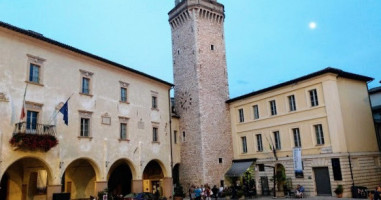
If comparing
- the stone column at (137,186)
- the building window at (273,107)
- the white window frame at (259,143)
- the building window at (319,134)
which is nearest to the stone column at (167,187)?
the stone column at (137,186)

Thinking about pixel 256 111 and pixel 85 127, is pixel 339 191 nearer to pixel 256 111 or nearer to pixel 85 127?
pixel 256 111

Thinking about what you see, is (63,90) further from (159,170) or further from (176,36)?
(176,36)

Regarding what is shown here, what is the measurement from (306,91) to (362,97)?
5.25m

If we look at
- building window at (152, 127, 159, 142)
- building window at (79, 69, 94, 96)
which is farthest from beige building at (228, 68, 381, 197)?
building window at (79, 69, 94, 96)

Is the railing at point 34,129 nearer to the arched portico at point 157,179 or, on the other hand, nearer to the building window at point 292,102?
the arched portico at point 157,179

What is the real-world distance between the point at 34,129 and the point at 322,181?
68.2 ft

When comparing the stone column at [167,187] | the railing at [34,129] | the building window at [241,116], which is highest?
the building window at [241,116]

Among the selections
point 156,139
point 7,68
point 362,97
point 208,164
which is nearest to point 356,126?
point 362,97

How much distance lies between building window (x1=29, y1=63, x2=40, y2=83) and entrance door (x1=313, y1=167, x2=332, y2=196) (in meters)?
21.3

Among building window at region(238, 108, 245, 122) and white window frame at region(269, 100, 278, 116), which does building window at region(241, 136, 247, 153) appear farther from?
white window frame at region(269, 100, 278, 116)

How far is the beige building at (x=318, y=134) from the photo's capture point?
24922mm

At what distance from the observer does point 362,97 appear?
1109 inches

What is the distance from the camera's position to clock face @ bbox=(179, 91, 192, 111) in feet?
109

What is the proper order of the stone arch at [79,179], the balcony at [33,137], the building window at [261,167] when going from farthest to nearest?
the building window at [261,167]
the stone arch at [79,179]
the balcony at [33,137]
